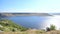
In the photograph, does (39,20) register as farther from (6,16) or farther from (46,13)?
(6,16)

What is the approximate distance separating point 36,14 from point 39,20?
1.18m

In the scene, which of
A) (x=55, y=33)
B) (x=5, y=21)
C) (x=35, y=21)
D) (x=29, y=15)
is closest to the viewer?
(x=55, y=33)

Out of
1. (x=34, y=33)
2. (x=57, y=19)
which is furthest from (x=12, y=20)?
(x=34, y=33)

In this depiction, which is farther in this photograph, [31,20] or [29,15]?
[31,20]

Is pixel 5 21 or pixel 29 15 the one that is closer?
pixel 5 21

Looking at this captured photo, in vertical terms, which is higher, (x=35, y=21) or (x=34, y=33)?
(x=34, y=33)

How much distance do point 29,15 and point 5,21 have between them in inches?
66.0

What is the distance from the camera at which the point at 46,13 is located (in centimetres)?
1070

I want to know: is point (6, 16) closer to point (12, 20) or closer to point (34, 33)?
point (12, 20)

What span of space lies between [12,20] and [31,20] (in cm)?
150

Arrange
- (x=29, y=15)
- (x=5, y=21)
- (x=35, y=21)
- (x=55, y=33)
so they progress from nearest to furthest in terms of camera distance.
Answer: (x=55, y=33)
(x=5, y=21)
(x=29, y=15)
(x=35, y=21)

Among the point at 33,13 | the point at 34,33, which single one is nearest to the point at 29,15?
the point at 33,13

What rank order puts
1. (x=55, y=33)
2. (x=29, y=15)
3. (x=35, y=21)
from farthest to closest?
(x=35, y=21) → (x=29, y=15) → (x=55, y=33)

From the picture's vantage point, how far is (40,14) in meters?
10.7
